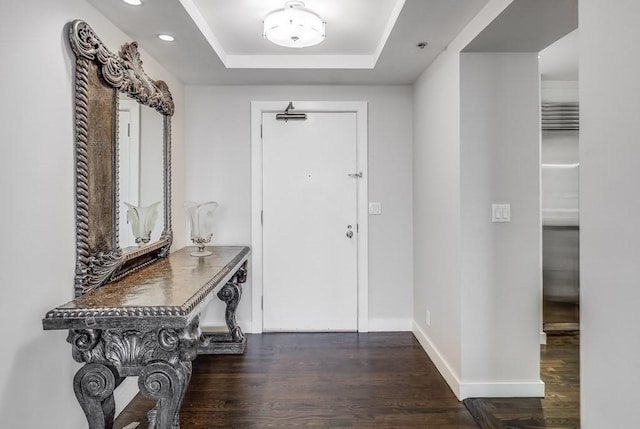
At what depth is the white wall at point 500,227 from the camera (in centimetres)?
239

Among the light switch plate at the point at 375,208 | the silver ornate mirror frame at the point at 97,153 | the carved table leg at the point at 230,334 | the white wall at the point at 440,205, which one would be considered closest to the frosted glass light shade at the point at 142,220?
the silver ornate mirror frame at the point at 97,153

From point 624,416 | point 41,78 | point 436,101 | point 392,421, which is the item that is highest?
point 436,101

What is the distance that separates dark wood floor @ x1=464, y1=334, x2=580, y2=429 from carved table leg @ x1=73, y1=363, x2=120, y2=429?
1.91 meters

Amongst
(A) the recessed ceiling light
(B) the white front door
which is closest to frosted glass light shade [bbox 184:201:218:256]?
(B) the white front door

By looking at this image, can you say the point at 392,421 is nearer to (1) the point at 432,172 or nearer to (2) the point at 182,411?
(2) the point at 182,411

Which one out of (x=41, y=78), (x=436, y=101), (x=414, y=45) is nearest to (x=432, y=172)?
(x=436, y=101)

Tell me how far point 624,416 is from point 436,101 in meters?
2.22

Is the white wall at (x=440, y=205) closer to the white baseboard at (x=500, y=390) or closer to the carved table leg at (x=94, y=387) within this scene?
the white baseboard at (x=500, y=390)

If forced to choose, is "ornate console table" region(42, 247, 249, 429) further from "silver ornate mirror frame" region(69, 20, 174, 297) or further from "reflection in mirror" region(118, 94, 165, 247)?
"reflection in mirror" region(118, 94, 165, 247)

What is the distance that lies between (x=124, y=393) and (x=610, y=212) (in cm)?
263

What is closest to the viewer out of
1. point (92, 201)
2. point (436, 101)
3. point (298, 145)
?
point (92, 201)

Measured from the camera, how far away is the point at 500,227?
2.41 m

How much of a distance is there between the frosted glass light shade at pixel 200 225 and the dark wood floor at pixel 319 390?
870 mm

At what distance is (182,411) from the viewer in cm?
227
